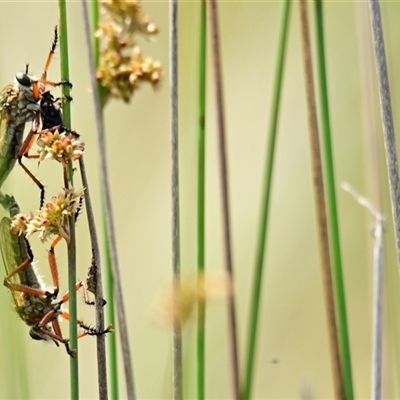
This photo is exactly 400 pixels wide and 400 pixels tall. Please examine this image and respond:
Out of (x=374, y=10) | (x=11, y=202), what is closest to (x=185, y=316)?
(x=374, y=10)

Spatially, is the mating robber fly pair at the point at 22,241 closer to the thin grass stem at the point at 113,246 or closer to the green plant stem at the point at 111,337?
the green plant stem at the point at 111,337

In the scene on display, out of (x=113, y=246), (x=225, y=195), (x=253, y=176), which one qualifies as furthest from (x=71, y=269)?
(x=253, y=176)

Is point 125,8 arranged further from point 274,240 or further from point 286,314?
point 286,314

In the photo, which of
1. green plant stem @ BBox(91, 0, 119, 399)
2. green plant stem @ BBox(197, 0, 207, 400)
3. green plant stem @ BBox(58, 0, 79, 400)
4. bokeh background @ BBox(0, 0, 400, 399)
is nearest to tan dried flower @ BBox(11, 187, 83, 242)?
green plant stem @ BBox(58, 0, 79, 400)

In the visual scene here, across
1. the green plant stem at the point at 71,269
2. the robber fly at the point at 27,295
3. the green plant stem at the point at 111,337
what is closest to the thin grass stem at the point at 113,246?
the green plant stem at the point at 71,269

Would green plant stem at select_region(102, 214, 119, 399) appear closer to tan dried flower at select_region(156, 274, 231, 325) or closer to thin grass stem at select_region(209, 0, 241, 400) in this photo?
thin grass stem at select_region(209, 0, 241, 400)
